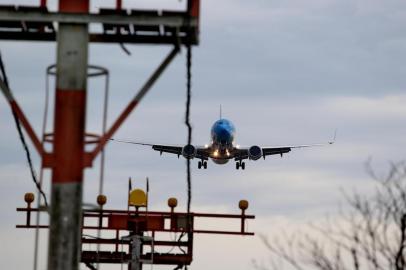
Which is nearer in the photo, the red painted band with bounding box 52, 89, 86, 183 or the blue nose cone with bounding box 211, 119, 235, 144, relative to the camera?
the red painted band with bounding box 52, 89, 86, 183

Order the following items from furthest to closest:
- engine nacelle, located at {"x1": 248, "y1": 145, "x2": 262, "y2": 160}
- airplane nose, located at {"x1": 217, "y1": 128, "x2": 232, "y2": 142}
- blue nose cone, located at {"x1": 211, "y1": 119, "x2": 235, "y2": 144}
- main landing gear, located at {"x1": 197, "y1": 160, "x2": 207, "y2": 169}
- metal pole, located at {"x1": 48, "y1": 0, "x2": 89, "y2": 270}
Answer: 1. main landing gear, located at {"x1": 197, "y1": 160, "x2": 207, "y2": 169}
2. blue nose cone, located at {"x1": 211, "y1": 119, "x2": 235, "y2": 144}
3. airplane nose, located at {"x1": 217, "y1": 128, "x2": 232, "y2": 142}
4. engine nacelle, located at {"x1": 248, "y1": 145, "x2": 262, "y2": 160}
5. metal pole, located at {"x1": 48, "y1": 0, "x2": 89, "y2": 270}

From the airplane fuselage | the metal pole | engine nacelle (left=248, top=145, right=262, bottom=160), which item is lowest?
the metal pole

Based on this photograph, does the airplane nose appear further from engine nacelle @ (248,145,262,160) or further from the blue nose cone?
engine nacelle @ (248,145,262,160)

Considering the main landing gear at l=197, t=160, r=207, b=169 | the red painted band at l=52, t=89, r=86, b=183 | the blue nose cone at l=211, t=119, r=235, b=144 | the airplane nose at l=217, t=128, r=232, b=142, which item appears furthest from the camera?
the main landing gear at l=197, t=160, r=207, b=169

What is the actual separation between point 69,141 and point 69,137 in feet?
0.21

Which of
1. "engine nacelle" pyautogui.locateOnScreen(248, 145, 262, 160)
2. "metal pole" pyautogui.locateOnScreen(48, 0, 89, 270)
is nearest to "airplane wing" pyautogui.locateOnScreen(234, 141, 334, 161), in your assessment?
"engine nacelle" pyautogui.locateOnScreen(248, 145, 262, 160)

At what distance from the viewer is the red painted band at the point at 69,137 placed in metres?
14.6

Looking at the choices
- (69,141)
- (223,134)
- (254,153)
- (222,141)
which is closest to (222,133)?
(223,134)

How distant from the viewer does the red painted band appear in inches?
575

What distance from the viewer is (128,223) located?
2555 cm

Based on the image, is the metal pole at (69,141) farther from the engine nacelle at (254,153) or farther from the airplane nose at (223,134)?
the airplane nose at (223,134)

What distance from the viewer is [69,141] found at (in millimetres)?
14633

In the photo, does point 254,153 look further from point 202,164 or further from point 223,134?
point 202,164

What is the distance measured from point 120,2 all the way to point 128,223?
11583mm
